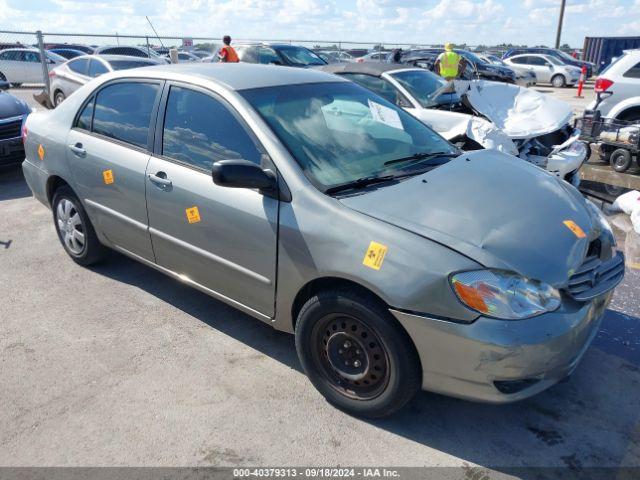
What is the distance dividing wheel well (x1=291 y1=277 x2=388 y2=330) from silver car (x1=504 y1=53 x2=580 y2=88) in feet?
81.4

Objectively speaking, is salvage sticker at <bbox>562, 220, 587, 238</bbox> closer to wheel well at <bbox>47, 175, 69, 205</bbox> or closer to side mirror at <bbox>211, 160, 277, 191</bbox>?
side mirror at <bbox>211, 160, 277, 191</bbox>

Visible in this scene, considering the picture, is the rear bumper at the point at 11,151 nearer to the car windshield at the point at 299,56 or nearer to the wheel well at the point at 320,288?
the wheel well at the point at 320,288

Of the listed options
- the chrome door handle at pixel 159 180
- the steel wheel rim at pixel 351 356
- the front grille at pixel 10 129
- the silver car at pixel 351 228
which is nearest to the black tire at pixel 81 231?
the silver car at pixel 351 228

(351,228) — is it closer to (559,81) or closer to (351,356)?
(351,356)

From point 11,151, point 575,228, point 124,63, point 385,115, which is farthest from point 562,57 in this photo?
point 575,228

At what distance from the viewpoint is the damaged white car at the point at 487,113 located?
6.35 meters

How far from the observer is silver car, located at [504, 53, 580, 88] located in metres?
23.9

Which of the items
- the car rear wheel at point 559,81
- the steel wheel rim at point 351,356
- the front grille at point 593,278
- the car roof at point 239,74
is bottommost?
the car rear wheel at point 559,81

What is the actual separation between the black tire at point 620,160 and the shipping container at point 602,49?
22055 mm

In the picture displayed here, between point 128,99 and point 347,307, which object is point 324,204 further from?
point 128,99

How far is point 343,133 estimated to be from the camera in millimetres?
3311

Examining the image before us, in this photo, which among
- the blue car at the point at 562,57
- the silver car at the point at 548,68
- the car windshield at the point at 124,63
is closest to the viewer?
the car windshield at the point at 124,63

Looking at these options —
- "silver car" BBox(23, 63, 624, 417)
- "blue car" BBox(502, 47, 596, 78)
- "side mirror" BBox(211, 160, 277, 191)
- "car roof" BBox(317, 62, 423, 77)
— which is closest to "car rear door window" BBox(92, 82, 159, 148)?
"silver car" BBox(23, 63, 624, 417)

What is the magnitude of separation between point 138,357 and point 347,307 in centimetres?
155
